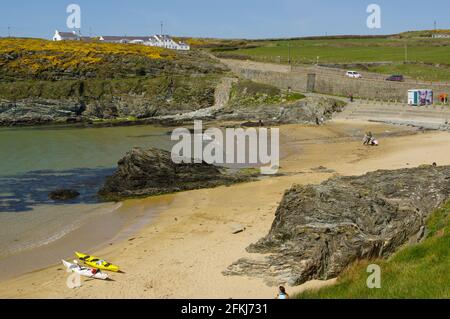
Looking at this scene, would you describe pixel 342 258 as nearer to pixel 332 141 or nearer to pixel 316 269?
pixel 316 269

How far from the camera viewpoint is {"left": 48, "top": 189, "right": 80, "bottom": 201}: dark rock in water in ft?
97.9

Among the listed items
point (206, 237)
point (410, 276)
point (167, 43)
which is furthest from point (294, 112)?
point (167, 43)

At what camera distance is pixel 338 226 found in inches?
671

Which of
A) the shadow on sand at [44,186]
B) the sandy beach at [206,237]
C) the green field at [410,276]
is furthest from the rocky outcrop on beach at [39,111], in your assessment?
the green field at [410,276]

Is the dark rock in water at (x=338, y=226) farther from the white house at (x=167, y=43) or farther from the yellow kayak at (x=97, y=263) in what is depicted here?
the white house at (x=167, y=43)

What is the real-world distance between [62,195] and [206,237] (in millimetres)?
11446

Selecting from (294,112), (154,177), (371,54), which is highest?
(371,54)

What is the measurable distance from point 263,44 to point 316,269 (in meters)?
111

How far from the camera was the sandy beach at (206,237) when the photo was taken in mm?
16250

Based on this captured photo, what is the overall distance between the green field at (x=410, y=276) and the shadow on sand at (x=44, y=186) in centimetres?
1863

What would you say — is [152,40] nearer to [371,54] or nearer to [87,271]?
[371,54]

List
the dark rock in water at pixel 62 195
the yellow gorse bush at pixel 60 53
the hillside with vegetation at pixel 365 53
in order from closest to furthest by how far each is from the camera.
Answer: the dark rock in water at pixel 62 195 → the hillside with vegetation at pixel 365 53 → the yellow gorse bush at pixel 60 53

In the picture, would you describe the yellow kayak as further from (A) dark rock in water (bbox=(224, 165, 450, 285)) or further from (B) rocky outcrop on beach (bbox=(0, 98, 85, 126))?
(B) rocky outcrop on beach (bbox=(0, 98, 85, 126))
